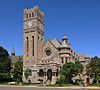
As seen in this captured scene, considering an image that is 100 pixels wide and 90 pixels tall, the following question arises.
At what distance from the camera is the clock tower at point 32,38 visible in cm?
8319

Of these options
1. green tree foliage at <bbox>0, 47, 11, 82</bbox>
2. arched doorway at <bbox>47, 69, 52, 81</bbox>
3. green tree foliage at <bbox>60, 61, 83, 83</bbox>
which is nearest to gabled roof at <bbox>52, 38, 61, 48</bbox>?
arched doorway at <bbox>47, 69, 52, 81</bbox>

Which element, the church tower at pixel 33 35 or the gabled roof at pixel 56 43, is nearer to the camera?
the church tower at pixel 33 35

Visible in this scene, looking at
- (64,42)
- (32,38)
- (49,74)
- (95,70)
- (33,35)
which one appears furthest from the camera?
(64,42)

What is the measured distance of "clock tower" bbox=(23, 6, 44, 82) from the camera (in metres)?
83.2

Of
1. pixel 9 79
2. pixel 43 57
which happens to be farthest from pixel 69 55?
pixel 9 79

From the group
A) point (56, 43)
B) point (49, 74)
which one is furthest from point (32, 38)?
point (49, 74)

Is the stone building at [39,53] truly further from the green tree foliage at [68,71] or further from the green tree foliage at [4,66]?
the green tree foliage at [4,66]

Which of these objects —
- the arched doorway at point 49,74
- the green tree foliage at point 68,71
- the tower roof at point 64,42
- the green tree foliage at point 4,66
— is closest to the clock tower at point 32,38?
the arched doorway at point 49,74

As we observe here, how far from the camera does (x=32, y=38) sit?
278ft

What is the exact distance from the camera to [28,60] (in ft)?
277

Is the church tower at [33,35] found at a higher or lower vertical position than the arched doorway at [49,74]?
higher

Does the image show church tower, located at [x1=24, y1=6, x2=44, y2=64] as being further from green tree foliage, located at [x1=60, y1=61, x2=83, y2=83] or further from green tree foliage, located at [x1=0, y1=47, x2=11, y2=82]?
green tree foliage, located at [x1=60, y1=61, x2=83, y2=83]

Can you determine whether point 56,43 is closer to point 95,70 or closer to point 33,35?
point 33,35

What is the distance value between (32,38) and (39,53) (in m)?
5.79
